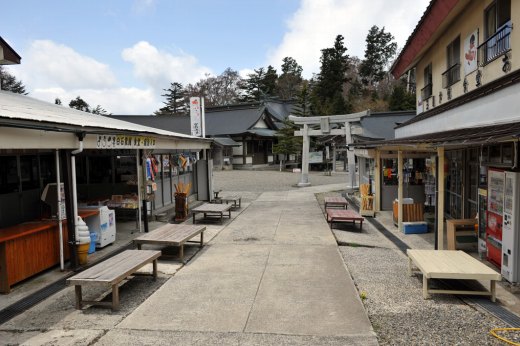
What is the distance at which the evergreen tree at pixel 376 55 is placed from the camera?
5403 centimetres

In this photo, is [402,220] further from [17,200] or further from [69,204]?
[17,200]

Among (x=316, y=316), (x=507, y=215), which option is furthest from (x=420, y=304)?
(x=507, y=215)

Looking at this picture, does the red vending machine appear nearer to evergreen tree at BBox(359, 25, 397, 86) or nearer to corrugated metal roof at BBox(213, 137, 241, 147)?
corrugated metal roof at BBox(213, 137, 241, 147)

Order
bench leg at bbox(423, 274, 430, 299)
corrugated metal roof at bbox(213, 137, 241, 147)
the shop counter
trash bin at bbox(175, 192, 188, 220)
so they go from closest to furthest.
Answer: bench leg at bbox(423, 274, 430, 299) → the shop counter → trash bin at bbox(175, 192, 188, 220) → corrugated metal roof at bbox(213, 137, 241, 147)

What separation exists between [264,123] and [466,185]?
114 ft

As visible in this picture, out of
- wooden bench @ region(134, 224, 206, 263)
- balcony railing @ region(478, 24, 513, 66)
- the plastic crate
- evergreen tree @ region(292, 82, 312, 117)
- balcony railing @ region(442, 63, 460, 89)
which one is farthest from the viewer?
evergreen tree @ region(292, 82, 312, 117)

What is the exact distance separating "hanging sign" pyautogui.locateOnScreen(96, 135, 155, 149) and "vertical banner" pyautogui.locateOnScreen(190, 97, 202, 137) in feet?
29.6

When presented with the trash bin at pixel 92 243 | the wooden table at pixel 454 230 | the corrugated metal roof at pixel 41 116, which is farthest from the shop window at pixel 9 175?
the wooden table at pixel 454 230

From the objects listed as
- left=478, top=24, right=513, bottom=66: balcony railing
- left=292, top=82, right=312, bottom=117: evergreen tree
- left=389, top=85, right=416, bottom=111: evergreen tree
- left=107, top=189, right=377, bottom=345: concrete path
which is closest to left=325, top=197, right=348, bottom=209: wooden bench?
left=107, top=189, right=377, bottom=345: concrete path

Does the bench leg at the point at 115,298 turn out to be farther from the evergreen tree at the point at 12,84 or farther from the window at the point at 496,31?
the evergreen tree at the point at 12,84

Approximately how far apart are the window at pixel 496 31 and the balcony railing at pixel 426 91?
15.1 ft

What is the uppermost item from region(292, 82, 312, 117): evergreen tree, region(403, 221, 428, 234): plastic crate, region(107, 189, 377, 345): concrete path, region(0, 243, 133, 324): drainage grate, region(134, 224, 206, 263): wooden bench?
region(292, 82, 312, 117): evergreen tree

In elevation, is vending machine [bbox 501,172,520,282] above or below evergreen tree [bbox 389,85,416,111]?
below

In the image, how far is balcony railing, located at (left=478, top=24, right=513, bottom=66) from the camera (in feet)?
22.0
